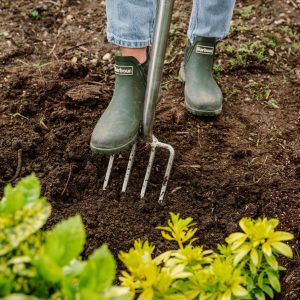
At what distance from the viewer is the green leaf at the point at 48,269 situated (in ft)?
3.58

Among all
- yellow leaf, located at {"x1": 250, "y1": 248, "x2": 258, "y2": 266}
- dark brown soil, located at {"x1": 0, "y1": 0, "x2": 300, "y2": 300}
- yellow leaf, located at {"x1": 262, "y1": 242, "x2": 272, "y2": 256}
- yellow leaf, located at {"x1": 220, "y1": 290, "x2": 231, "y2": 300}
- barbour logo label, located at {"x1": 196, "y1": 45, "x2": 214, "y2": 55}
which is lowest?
dark brown soil, located at {"x1": 0, "y1": 0, "x2": 300, "y2": 300}

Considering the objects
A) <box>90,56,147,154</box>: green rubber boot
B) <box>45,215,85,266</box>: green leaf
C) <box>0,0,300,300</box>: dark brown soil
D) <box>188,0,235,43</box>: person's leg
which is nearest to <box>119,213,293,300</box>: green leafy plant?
Result: <box>45,215,85,266</box>: green leaf

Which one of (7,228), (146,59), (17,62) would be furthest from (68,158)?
(7,228)

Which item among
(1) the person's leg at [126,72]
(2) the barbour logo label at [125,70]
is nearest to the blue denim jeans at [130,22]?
(1) the person's leg at [126,72]

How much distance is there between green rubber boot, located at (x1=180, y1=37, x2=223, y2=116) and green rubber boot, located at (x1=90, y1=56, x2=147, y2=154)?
402 millimetres

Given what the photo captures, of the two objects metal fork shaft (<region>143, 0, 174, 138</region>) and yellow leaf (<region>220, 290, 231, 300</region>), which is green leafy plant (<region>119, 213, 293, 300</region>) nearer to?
yellow leaf (<region>220, 290, 231, 300</region>)

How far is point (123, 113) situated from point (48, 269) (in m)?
1.58

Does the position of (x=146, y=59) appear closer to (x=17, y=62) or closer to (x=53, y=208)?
(x=53, y=208)

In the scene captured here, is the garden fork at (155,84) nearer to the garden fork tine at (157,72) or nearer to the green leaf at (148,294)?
the garden fork tine at (157,72)

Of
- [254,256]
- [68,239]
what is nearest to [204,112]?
[254,256]

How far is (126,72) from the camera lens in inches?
104

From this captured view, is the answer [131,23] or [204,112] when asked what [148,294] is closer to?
[131,23]

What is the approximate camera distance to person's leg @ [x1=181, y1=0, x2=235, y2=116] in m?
2.87

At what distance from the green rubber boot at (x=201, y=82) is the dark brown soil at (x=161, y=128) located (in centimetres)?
9
